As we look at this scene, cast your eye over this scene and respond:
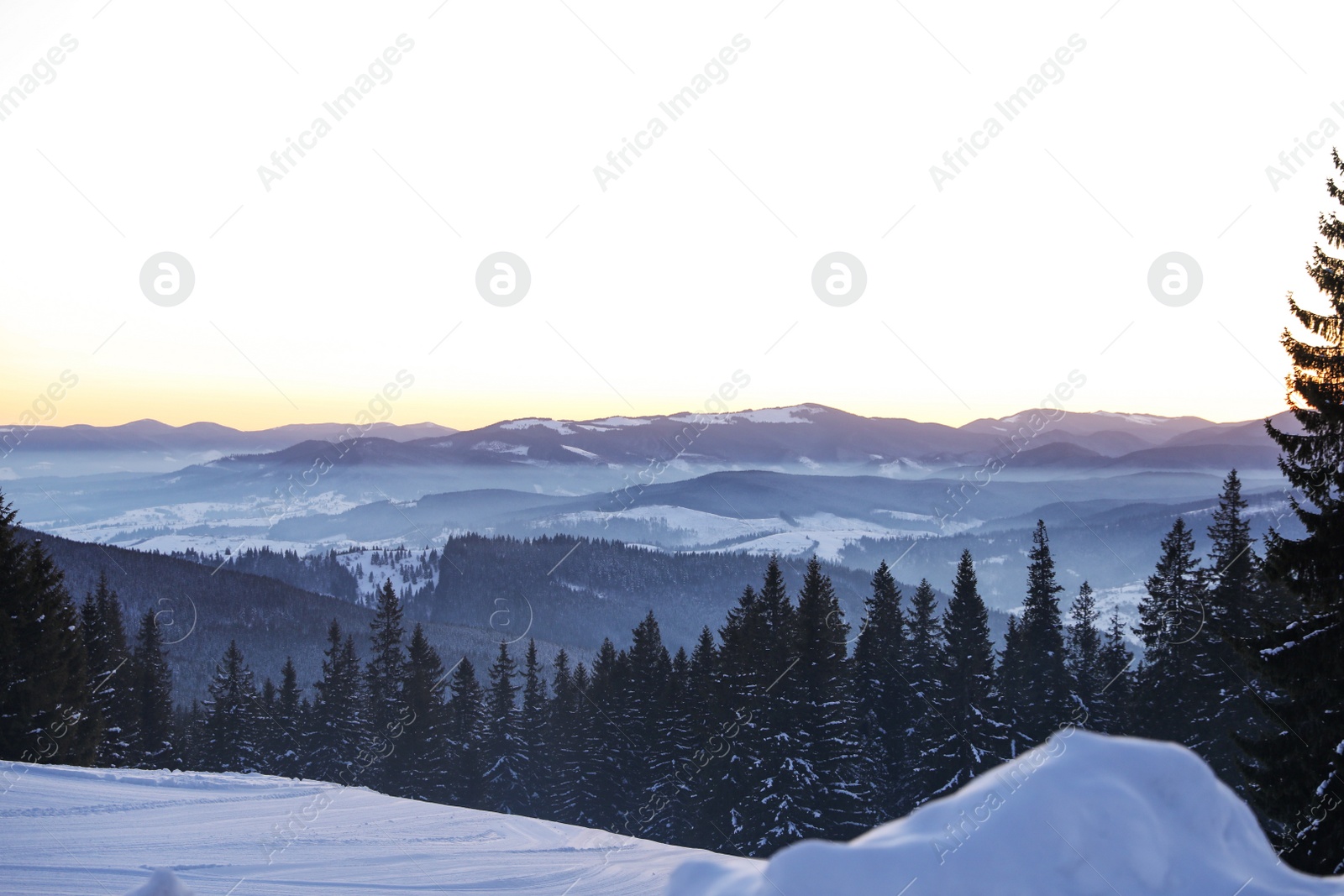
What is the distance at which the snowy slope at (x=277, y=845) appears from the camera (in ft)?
20.6

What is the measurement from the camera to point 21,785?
28.9 ft

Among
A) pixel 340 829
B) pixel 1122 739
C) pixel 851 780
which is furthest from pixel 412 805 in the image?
pixel 851 780

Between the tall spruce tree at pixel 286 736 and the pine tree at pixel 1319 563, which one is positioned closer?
the pine tree at pixel 1319 563

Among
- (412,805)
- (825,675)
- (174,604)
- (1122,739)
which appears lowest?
(174,604)

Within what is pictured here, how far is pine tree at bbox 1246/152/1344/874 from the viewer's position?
9.96 m

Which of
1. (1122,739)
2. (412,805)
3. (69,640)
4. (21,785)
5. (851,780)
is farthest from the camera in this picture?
(851,780)

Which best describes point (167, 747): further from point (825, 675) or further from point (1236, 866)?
point (1236, 866)

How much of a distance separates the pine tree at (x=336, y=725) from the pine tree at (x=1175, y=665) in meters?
30.3

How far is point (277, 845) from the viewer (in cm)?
738

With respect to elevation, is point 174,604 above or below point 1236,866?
below

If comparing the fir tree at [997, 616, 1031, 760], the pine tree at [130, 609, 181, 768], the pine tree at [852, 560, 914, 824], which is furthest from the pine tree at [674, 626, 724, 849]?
the pine tree at [130, 609, 181, 768]

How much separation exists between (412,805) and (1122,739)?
8.50m

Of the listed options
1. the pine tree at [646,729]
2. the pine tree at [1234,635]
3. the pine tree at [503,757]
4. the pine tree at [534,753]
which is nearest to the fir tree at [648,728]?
the pine tree at [646,729]

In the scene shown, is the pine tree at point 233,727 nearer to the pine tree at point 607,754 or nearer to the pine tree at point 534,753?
the pine tree at point 534,753
